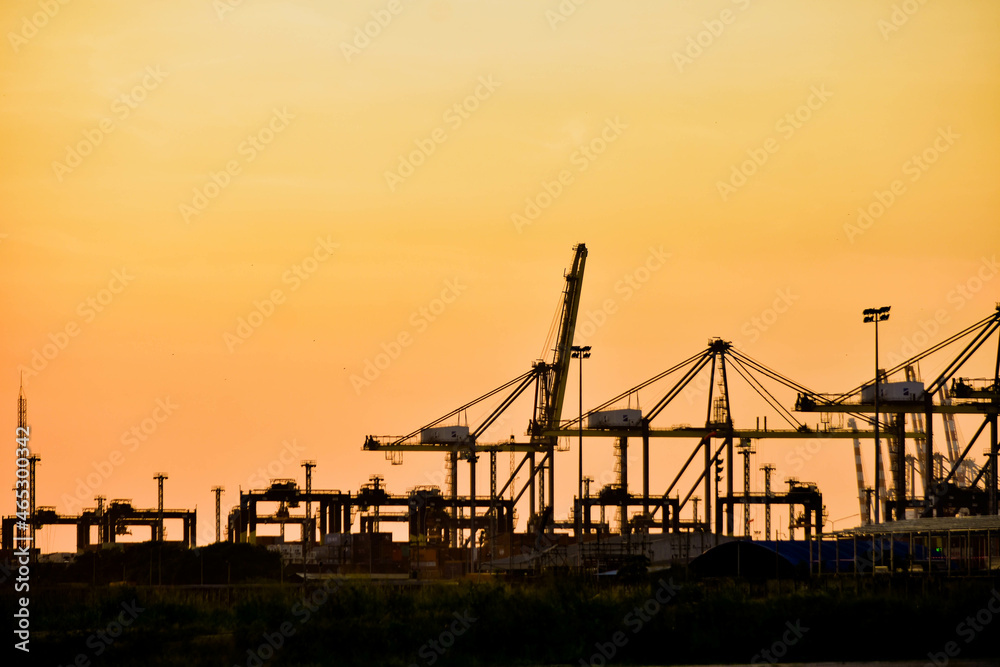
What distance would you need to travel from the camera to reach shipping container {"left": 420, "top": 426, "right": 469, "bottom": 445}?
138375 millimetres

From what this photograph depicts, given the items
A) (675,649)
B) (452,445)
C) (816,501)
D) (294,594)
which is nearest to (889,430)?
(816,501)

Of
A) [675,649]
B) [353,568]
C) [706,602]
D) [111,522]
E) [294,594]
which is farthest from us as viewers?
[111,522]

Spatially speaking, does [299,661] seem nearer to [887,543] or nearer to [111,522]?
[887,543]

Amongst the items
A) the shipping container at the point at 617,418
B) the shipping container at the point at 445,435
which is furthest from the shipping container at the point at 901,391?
the shipping container at the point at 445,435

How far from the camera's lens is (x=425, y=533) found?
14425 centimetres

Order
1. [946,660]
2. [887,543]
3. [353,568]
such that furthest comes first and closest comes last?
[353,568] < [887,543] < [946,660]

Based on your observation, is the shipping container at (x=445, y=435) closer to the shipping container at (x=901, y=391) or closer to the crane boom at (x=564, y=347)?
the crane boom at (x=564, y=347)

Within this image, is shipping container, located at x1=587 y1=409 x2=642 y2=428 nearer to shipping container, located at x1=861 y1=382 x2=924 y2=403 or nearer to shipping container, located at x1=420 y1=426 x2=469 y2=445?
shipping container, located at x1=420 y1=426 x2=469 y2=445

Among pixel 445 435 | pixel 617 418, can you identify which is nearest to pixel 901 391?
pixel 617 418

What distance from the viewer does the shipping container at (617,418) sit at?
128 metres

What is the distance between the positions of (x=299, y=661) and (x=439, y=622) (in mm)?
5651

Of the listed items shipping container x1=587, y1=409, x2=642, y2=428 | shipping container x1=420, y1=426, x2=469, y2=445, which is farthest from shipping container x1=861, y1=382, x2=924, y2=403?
shipping container x1=420, y1=426, x2=469, y2=445

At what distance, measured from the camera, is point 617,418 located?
128 metres

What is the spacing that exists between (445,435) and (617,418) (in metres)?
18.1
